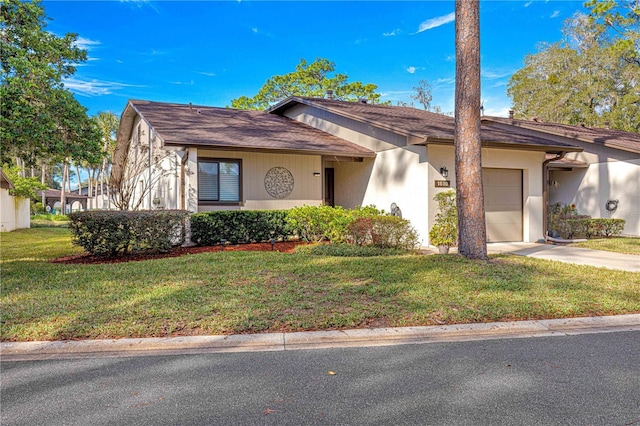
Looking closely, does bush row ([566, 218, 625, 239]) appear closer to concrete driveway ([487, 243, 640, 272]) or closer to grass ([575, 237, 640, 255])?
grass ([575, 237, 640, 255])

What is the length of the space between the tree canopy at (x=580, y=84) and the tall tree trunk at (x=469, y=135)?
23.4m

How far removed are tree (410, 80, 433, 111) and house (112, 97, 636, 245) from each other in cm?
2180

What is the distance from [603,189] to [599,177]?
1.58 feet

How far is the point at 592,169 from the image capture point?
52.7 ft

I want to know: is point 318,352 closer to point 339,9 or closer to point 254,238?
point 254,238

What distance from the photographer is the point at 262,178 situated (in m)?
13.0

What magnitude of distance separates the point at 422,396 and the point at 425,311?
201cm

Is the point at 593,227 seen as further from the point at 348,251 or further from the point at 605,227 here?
the point at 348,251

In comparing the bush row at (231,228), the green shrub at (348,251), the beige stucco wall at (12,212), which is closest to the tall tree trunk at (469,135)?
the green shrub at (348,251)

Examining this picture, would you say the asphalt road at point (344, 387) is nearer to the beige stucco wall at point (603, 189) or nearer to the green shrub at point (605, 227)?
the green shrub at point (605, 227)

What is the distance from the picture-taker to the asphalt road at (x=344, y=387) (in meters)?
2.78

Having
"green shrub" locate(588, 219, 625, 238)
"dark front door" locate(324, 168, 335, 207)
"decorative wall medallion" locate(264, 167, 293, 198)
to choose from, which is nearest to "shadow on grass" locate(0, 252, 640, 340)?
"decorative wall medallion" locate(264, 167, 293, 198)

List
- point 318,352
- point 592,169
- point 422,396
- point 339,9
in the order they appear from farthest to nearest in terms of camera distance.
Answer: point 339,9
point 592,169
point 318,352
point 422,396

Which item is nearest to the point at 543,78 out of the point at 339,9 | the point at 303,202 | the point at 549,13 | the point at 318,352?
the point at 549,13
